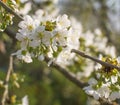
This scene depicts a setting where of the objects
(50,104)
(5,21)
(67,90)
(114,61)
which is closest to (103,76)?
(114,61)

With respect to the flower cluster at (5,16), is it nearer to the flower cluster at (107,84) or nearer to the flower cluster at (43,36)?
the flower cluster at (43,36)

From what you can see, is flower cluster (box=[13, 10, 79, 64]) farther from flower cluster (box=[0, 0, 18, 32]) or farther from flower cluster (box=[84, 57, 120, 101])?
flower cluster (box=[84, 57, 120, 101])

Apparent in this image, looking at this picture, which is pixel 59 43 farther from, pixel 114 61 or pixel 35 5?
pixel 35 5

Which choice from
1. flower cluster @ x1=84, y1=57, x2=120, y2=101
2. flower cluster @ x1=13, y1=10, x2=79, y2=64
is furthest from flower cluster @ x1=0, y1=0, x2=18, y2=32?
flower cluster @ x1=84, y1=57, x2=120, y2=101

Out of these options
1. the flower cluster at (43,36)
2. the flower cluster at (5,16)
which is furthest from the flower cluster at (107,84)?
the flower cluster at (5,16)

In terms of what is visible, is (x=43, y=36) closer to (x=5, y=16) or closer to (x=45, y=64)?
(x=5, y=16)
